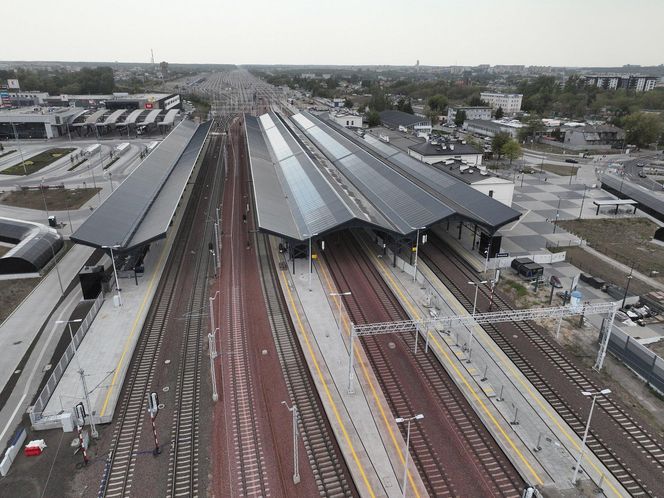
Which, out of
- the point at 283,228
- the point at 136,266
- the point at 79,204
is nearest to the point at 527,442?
the point at 283,228

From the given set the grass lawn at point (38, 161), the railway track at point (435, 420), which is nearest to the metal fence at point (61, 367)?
the railway track at point (435, 420)

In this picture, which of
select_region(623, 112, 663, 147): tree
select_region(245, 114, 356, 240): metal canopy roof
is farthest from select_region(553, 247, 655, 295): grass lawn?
select_region(623, 112, 663, 147): tree

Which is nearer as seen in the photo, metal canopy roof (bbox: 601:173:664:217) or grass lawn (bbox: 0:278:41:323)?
grass lawn (bbox: 0:278:41:323)

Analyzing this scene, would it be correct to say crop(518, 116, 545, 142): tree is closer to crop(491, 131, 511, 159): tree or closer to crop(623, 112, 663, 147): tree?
crop(623, 112, 663, 147): tree

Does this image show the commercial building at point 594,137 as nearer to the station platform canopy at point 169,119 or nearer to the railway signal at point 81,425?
the station platform canopy at point 169,119

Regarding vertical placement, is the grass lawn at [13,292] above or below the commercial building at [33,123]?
below

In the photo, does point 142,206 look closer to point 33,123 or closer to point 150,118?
point 150,118

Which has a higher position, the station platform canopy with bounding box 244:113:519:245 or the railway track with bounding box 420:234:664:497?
the station platform canopy with bounding box 244:113:519:245
